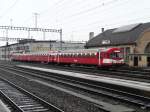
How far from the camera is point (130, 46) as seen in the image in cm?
5278

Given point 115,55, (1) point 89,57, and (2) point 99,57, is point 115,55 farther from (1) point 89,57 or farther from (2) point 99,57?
(1) point 89,57

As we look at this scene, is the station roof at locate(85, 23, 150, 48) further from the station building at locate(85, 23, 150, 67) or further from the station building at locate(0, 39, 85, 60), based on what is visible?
the station building at locate(0, 39, 85, 60)

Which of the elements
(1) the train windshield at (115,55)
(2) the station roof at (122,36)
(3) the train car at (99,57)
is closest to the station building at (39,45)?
(2) the station roof at (122,36)

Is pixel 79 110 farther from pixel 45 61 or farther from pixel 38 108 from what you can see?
pixel 45 61

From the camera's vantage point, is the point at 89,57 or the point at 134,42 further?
the point at 134,42

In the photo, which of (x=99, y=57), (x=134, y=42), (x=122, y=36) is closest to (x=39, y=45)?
(x=122, y=36)

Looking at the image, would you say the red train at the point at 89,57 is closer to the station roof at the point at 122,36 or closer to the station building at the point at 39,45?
the station roof at the point at 122,36

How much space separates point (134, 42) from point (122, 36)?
21.9 ft

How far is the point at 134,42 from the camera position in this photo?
168 ft

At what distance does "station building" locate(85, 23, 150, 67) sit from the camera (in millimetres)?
48406

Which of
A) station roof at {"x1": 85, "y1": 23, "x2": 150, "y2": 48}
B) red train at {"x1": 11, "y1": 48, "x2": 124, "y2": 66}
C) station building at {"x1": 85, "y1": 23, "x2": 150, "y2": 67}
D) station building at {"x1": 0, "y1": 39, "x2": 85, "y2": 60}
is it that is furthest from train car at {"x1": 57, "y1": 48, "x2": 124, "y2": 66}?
station building at {"x1": 0, "y1": 39, "x2": 85, "y2": 60}

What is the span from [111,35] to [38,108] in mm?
51924

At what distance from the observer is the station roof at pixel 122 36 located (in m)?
53.8

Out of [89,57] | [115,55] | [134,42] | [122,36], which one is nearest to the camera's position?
[115,55]
